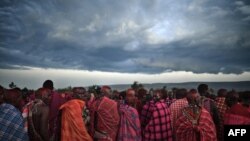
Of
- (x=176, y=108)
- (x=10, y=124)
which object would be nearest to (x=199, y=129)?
(x=176, y=108)

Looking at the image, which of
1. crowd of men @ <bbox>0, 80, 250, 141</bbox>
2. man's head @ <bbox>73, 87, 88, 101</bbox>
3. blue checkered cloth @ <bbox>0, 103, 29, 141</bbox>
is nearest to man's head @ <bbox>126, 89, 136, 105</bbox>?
crowd of men @ <bbox>0, 80, 250, 141</bbox>

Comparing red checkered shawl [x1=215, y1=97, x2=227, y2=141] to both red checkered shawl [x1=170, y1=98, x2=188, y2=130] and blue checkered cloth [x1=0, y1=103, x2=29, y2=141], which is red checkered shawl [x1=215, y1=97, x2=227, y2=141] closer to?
A: red checkered shawl [x1=170, y1=98, x2=188, y2=130]

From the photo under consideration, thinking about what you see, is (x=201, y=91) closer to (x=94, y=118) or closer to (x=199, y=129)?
(x=199, y=129)

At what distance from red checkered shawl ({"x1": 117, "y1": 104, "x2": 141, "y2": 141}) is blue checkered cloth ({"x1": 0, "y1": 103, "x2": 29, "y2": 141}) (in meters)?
2.59

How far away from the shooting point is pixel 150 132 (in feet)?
24.1

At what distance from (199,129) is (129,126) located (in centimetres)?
194

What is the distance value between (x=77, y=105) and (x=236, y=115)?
419cm

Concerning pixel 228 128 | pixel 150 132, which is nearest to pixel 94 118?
pixel 150 132

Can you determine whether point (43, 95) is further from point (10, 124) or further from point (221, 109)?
point (221, 109)

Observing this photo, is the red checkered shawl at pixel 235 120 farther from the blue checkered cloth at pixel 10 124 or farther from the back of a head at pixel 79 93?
the blue checkered cloth at pixel 10 124

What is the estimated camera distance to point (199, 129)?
6.51 m

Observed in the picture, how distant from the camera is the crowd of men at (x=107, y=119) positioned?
6.60 meters

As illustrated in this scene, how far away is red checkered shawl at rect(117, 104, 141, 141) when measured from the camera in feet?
24.4

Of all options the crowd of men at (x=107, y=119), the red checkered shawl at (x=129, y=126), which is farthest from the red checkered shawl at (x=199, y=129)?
the red checkered shawl at (x=129, y=126)
